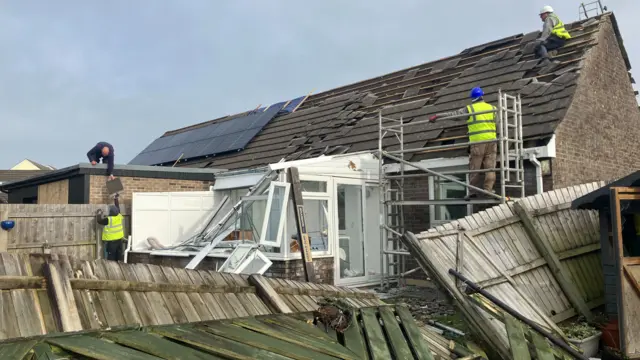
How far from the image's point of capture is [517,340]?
571 centimetres

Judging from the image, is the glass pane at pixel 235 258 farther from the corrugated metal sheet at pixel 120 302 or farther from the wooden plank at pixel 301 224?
the corrugated metal sheet at pixel 120 302

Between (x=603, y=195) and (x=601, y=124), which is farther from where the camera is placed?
(x=601, y=124)

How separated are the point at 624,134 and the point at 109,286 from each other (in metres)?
12.3

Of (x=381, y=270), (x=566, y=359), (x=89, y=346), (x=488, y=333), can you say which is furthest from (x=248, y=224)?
(x=89, y=346)

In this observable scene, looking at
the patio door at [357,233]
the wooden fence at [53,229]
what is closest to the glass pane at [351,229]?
the patio door at [357,233]

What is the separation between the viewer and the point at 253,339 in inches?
144

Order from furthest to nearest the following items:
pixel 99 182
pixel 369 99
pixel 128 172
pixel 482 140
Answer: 1. pixel 369 99
2. pixel 128 172
3. pixel 99 182
4. pixel 482 140

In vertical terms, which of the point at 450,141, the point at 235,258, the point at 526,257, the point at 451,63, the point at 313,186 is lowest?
the point at 235,258

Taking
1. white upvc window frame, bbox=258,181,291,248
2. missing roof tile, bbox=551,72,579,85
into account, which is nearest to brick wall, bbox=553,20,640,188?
missing roof tile, bbox=551,72,579,85

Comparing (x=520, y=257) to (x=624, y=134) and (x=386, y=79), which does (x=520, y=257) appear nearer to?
(x=624, y=134)

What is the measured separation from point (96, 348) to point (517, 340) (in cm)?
456

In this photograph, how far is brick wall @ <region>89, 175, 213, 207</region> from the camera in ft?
39.5

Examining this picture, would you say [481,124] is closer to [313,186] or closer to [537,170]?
[537,170]

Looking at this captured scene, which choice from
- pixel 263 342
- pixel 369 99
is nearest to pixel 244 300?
pixel 263 342
